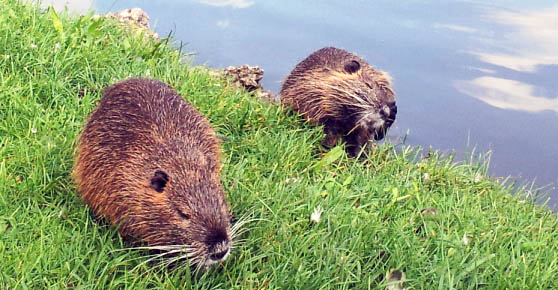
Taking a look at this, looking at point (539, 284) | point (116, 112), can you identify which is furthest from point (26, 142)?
point (539, 284)

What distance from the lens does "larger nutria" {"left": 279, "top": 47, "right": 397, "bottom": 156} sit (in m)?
5.00

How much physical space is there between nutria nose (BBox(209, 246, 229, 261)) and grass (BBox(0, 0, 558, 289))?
153 millimetres

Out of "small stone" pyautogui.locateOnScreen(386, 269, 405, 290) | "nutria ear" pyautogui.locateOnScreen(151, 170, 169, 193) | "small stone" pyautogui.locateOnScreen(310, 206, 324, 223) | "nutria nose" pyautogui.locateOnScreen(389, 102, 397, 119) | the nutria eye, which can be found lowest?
"small stone" pyautogui.locateOnScreen(386, 269, 405, 290)

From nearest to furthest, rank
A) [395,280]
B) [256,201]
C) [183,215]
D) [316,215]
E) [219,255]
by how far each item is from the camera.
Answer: [219,255], [183,215], [395,280], [316,215], [256,201]

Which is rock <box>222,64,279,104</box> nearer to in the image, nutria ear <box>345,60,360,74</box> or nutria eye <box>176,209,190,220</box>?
nutria ear <box>345,60,360,74</box>

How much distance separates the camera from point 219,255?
9.53 ft

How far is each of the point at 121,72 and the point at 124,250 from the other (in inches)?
79.6

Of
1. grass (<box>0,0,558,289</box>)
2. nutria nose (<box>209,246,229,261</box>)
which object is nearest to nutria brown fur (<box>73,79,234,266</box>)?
nutria nose (<box>209,246,229,261</box>)

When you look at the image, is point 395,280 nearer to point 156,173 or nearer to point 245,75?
point 156,173

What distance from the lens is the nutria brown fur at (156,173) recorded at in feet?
9.77

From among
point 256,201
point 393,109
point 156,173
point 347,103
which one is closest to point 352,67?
point 347,103

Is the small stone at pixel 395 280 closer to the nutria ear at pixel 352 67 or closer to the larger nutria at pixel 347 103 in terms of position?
the larger nutria at pixel 347 103

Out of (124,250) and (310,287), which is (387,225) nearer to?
(310,287)

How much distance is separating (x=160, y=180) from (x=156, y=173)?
37 millimetres
